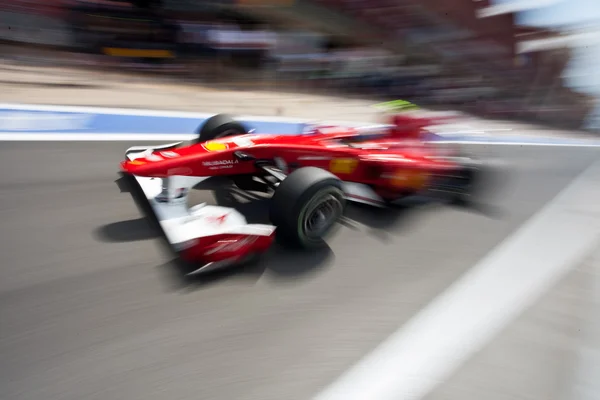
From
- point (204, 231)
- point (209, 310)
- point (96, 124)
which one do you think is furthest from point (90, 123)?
point (209, 310)

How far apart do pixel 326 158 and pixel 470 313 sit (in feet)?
4.04

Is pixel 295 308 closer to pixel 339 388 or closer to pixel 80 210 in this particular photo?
pixel 339 388

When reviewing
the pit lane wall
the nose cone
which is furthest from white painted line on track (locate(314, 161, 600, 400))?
the nose cone

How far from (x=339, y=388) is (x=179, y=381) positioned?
23.6 inches

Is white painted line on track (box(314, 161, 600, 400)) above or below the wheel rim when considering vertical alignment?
below

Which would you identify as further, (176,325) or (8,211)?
(8,211)

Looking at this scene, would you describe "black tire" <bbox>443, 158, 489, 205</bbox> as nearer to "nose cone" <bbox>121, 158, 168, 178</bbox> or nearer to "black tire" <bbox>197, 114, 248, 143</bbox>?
"black tire" <bbox>197, 114, 248, 143</bbox>

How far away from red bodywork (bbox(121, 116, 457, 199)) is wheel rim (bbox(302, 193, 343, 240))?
Result: 373 mm

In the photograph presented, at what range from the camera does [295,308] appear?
204cm

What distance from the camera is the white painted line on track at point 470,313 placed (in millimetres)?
1722

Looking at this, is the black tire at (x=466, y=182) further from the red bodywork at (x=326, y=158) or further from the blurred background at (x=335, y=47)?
the blurred background at (x=335, y=47)

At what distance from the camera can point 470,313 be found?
7.07 ft

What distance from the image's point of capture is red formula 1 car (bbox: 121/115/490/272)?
216cm

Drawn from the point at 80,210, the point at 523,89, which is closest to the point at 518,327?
the point at 80,210
